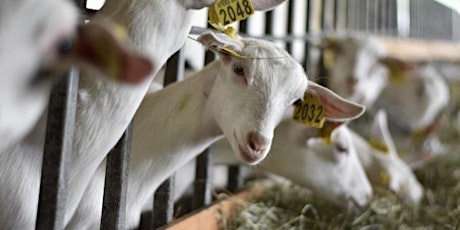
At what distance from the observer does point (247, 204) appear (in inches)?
87.4

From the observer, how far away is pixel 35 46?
82cm

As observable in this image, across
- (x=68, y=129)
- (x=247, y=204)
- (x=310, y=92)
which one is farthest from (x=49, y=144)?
(x=247, y=204)

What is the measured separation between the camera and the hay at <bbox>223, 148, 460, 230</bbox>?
83.7 inches

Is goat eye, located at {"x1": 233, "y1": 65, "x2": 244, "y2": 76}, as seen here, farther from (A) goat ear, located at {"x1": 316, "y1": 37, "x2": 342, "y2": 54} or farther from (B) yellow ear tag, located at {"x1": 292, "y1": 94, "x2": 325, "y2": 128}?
(A) goat ear, located at {"x1": 316, "y1": 37, "x2": 342, "y2": 54}

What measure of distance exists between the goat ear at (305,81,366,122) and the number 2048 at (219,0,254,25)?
0.34 m

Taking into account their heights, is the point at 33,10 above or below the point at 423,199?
above

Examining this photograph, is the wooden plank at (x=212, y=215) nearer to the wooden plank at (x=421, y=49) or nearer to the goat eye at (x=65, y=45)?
the goat eye at (x=65, y=45)

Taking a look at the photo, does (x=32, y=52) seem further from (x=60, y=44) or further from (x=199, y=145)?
(x=199, y=145)

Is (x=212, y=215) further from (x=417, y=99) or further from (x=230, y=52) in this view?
(x=417, y=99)

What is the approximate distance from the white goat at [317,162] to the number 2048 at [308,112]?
0.46 m

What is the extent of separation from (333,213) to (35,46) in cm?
177

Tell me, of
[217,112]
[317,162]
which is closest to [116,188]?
[217,112]

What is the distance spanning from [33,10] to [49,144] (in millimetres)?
411

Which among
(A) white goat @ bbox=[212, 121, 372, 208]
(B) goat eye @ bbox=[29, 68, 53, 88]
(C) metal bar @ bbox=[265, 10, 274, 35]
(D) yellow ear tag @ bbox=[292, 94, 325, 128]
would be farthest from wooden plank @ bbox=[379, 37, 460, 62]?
(B) goat eye @ bbox=[29, 68, 53, 88]
